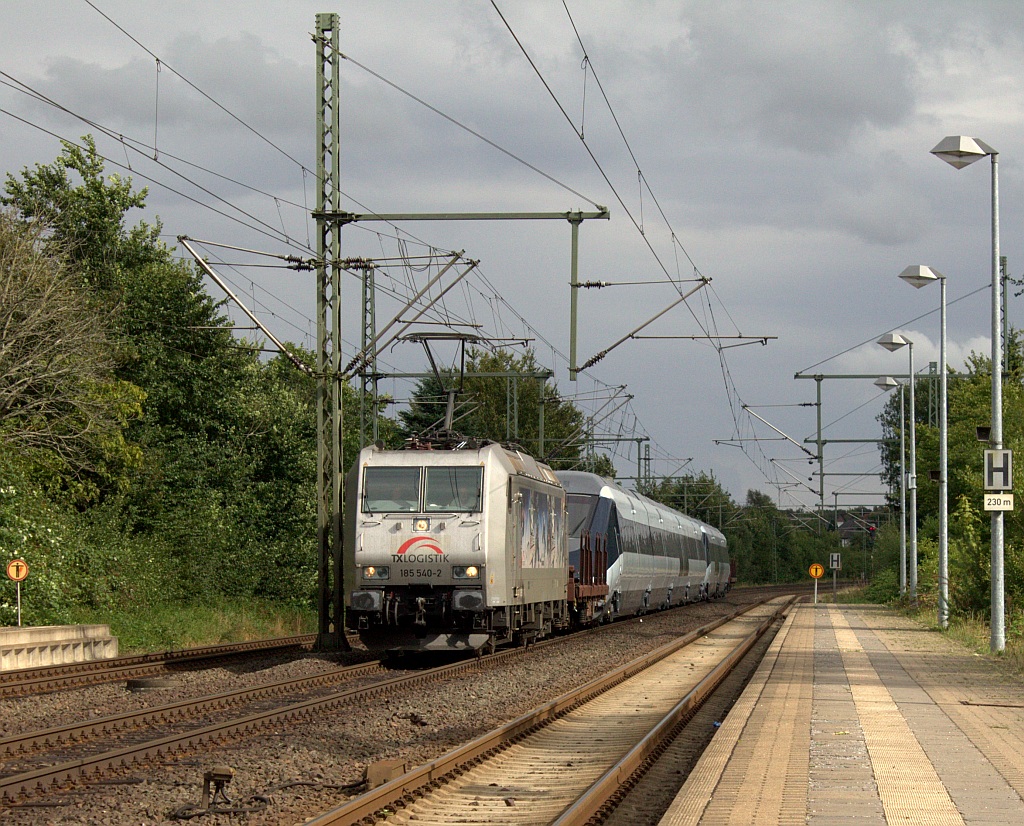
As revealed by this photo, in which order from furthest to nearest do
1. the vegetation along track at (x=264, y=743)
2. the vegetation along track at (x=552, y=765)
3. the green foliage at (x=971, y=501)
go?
1. the green foliage at (x=971, y=501)
2. the vegetation along track at (x=264, y=743)
3. the vegetation along track at (x=552, y=765)

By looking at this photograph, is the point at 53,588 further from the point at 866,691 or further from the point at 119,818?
the point at 119,818

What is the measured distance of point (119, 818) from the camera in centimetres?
827

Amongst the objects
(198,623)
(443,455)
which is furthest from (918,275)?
(198,623)

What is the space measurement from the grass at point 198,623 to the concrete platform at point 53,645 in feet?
4.45

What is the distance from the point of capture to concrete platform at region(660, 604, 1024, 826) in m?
7.80

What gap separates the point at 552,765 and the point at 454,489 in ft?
29.9

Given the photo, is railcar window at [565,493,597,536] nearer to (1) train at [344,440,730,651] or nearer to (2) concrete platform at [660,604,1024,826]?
(1) train at [344,440,730,651]

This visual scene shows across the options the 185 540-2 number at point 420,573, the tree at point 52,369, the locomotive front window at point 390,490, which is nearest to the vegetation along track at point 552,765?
the 185 540-2 number at point 420,573

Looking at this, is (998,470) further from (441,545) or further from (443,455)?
(441,545)

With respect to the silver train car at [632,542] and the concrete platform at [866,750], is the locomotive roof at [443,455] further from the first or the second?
the silver train car at [632,542]

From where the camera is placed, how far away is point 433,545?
19.5 m

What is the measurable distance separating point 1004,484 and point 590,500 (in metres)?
11.6

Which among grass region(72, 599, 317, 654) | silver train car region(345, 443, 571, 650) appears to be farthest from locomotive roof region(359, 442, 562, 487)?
grass region(72, 599, 317, 654)

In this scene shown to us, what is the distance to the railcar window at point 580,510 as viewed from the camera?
30281mm
